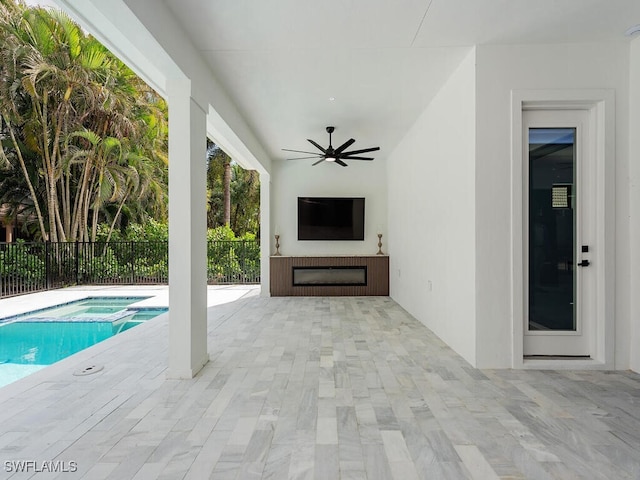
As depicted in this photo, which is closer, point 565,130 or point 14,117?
point 565,130

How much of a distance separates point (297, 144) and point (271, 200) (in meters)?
1.65

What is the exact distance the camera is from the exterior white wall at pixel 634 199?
3.22 metres

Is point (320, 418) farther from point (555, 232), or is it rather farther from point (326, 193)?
point (326, 193)

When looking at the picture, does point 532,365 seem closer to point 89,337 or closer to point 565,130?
point 565,130

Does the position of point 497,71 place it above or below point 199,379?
above

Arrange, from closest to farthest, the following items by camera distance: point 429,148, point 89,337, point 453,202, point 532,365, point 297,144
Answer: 1. point 532,365
2. point 453,202
3. point 429,148
4. point 89,337
5. point 297,144

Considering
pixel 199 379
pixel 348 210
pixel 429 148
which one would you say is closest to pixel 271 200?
pixel 348 210

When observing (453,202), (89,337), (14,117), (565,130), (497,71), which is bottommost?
(89,337)

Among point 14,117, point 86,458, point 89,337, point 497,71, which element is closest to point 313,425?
point 86,458

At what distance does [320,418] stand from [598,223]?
2815 millimetres

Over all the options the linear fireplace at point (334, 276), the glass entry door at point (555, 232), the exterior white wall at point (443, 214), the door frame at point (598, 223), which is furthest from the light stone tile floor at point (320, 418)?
the linear fireplace at point (334, 276)

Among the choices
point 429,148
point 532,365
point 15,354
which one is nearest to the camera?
point 532,365

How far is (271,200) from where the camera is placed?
7812 millimetres

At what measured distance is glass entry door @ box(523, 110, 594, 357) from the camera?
133 inches
